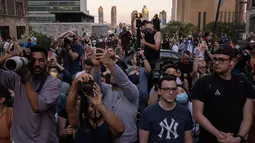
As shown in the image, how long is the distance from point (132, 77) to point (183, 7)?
8108cm

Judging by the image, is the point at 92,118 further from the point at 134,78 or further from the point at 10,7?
the point at 10,7

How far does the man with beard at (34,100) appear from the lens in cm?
259

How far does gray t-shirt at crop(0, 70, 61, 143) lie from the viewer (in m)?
2.66

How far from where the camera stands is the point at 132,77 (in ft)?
15.2

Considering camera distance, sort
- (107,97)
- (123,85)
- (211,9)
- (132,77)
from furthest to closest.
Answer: (211,9) → (132,77) → (107,97) → (123,85)

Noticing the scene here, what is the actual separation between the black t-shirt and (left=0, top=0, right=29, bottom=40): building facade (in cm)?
4212

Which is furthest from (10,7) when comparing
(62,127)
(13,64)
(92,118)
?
(92,118)

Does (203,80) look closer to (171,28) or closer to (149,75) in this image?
(149,75)

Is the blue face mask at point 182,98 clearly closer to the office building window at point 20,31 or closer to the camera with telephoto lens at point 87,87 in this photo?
the camera with telephoto lens at point 87,87

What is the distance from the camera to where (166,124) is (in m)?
2.86

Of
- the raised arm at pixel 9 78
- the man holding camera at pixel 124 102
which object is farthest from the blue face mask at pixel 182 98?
the raised arm at pixel 9 78

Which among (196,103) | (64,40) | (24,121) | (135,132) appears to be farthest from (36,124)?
(64,40)

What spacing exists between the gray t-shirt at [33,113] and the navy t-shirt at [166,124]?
3.21 ft

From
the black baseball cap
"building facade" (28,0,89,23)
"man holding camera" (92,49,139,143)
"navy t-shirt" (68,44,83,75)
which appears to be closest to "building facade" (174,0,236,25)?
"building facade" (28,0,89,23)
